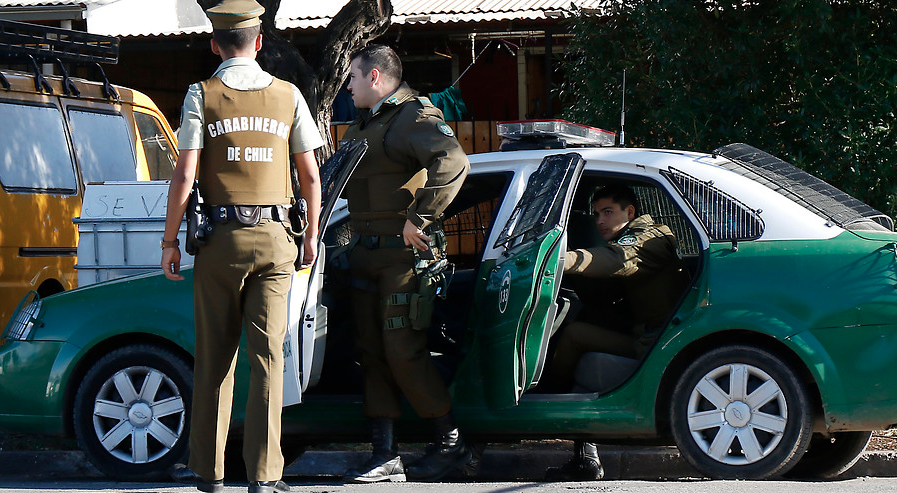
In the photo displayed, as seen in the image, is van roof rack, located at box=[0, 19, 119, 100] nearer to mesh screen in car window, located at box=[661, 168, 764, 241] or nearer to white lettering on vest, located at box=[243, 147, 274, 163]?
white lettering on vest, located at box=[243, 147, 274, 163]

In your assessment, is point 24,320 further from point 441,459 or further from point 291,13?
point 291,13

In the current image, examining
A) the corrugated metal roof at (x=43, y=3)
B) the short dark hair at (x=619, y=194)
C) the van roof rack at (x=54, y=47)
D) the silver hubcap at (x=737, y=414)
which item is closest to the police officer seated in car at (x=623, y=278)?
the short dark hair at (x=619, y=194)

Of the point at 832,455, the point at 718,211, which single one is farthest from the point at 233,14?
the point at 832,455

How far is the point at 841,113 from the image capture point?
6605 mm

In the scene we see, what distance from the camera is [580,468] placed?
5.51 m

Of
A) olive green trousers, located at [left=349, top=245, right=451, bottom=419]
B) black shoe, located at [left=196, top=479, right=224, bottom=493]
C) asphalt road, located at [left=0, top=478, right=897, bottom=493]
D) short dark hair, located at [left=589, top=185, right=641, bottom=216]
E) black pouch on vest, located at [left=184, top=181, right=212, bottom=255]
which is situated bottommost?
asphalt road, located at [left=0, top=478, right=897, bottom=493]

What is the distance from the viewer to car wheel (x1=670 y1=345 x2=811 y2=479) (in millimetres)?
4688

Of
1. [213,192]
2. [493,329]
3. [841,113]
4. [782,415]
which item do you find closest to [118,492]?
[213,192]

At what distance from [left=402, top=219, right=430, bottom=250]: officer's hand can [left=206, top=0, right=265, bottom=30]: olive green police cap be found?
1.05 meters

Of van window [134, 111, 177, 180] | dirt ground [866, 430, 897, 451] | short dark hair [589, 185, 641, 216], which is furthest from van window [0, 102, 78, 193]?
dirt ground [866, 430, 897, 451]

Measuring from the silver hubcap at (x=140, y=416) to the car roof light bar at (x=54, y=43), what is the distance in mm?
3525

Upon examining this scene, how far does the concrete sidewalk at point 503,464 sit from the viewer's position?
232 inches

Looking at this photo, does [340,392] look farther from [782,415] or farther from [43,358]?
[782,415]

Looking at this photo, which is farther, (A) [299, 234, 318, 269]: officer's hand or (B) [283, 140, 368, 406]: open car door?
(B) [283, 140, 368, 406]: open car door
